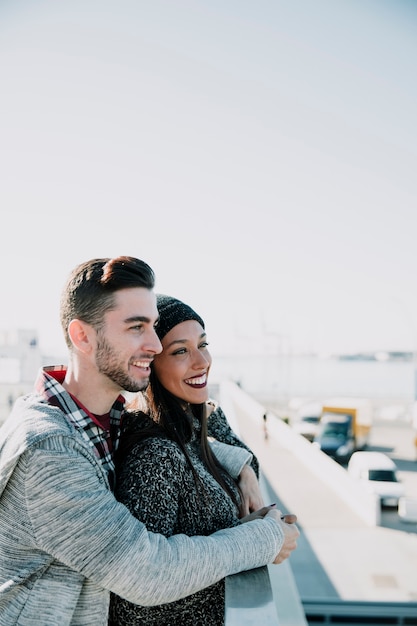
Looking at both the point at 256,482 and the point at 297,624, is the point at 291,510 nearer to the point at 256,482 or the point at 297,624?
the point at 297,624

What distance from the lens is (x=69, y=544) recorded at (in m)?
1.25

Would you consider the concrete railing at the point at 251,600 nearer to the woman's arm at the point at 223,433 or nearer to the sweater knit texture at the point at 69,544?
the sweater knit texture at the point at 69,544

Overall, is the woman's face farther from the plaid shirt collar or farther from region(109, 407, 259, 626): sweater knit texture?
the plaid shirt collar

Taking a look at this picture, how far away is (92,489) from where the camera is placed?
128 centimetres

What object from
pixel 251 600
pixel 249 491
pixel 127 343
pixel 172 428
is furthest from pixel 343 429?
pixel 251 600

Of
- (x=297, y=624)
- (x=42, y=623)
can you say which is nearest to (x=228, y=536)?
(x=42, y=623)

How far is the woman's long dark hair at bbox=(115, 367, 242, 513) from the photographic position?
1.70m

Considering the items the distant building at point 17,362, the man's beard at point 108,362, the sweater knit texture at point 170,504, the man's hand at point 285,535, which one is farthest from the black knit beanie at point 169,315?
the distant building at point 17,362

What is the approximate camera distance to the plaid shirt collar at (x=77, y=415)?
58.2 inches

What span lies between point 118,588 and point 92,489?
8.8 inches

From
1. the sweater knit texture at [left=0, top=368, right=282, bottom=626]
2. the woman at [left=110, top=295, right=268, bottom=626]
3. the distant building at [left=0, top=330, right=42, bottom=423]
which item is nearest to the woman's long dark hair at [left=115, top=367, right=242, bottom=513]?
the woman at [left=110, top=295, right=268, bottom=626]

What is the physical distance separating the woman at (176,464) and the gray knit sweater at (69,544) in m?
0.15

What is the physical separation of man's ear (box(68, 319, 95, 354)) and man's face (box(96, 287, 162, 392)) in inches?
1.0

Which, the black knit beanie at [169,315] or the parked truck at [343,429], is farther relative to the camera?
the parked truck at [343,429]
